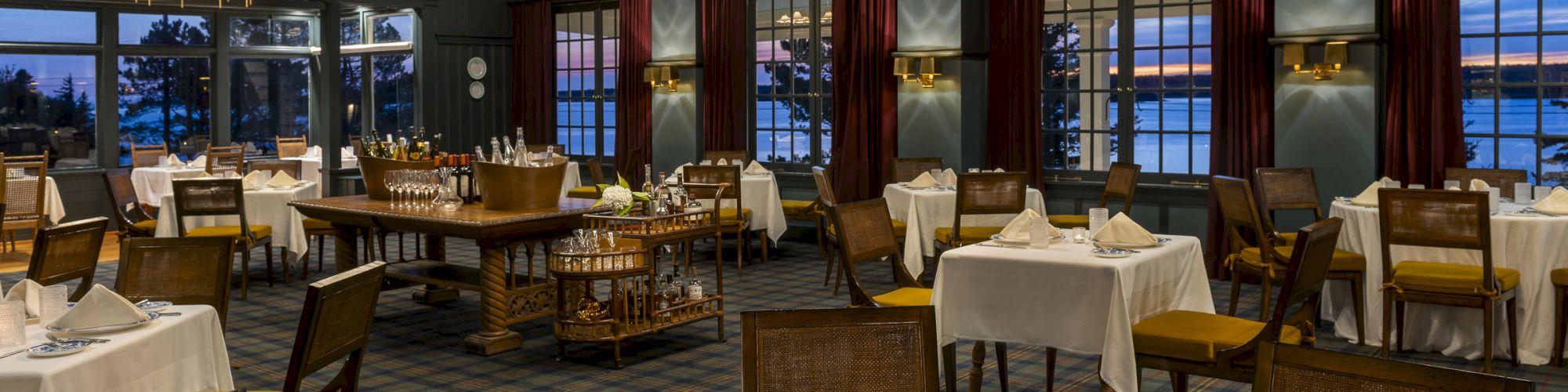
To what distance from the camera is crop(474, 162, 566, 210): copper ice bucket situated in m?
6.32

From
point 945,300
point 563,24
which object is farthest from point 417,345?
point 563,24

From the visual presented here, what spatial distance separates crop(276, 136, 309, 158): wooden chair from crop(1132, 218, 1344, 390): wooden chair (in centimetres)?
1139

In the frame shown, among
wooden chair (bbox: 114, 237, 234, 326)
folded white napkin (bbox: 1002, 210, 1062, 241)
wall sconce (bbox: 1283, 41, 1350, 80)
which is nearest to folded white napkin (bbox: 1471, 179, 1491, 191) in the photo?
wall sconce (bbox: 1283, 41, 1350, 80)

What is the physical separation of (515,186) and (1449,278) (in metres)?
4.31

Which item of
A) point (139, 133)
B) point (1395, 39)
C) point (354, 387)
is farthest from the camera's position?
point (139, 133)

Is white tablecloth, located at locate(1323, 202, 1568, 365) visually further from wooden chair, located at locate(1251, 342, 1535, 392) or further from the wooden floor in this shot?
the wooden floor

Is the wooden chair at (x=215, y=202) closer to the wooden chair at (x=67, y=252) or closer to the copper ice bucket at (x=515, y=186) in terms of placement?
the copper ice bucket at (x=515, y=186)

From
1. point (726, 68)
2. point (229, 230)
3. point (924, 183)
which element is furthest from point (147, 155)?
point (924, 183)

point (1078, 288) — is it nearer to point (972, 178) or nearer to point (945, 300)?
point (945, 300)

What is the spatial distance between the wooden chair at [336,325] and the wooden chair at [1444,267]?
Answer: 14.3 ft

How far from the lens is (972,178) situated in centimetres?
757

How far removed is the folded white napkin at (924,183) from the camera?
8.77 meters

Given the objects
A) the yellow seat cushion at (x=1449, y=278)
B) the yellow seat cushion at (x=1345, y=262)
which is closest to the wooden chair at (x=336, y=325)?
the yellow seat cushion at (x=1449, y=278)

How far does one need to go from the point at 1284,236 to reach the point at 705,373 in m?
3.59
